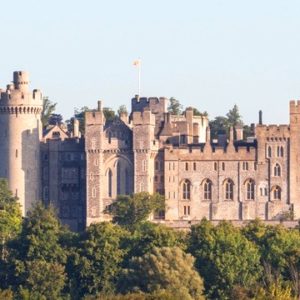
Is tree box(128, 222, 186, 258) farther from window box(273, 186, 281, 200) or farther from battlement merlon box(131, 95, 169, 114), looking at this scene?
battlement merlon box(131, 95, 169, 114)

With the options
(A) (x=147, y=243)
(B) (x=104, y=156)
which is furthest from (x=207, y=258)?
(B) (x=104, y=156)

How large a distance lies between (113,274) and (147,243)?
10.3ft

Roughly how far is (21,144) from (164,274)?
104 feet

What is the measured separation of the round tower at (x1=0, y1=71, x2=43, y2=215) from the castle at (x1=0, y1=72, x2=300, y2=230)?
50mm

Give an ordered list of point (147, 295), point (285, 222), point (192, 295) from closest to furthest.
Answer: point (147, 295)
point (192, 295)
point (285, 222)

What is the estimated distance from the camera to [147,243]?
132 metres

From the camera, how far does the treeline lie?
125438 mm

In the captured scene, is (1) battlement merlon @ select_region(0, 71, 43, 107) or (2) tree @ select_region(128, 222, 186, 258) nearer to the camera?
(2) tree @ select_region(128, 222, 186, 258)

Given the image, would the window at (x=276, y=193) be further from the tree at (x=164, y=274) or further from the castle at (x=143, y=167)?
the tree at (x=164, y=274)

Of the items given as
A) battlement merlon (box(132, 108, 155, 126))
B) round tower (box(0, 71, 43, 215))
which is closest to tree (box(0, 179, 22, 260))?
round tower (box(0, 71, 43, 215))

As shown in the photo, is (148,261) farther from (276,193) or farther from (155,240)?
(276,193)

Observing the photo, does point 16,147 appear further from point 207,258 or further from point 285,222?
point 207,258

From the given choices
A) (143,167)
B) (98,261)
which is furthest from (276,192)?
(98,261)

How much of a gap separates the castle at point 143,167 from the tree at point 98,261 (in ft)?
65.3
